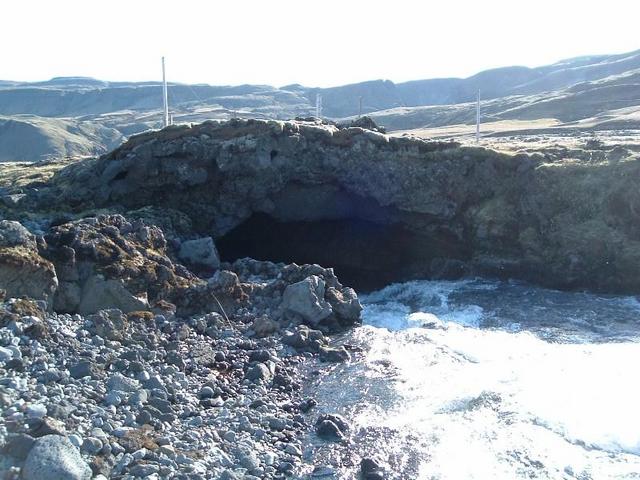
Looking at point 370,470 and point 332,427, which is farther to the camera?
point 332,427

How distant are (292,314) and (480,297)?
926cm

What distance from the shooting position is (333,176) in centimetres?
3284

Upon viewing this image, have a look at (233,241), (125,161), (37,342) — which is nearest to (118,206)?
(125,161)

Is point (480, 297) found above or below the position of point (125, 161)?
below

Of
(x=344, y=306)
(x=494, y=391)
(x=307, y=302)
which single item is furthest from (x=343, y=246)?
(x=494, y=391)

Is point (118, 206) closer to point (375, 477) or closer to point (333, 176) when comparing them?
point (333, 176)

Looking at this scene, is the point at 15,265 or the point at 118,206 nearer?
the point at 15,265

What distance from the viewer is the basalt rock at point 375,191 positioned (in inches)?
1179

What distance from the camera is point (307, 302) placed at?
2167cm

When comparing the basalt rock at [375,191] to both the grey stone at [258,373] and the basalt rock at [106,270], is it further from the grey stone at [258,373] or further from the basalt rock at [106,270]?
the grey stone at [258,373]

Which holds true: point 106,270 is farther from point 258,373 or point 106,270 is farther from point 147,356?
point 258,373

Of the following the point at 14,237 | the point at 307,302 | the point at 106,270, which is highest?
the point at 14,237

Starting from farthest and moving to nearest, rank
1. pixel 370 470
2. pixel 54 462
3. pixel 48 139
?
pixel 48 139, pixel 370 470, pixel 54 462

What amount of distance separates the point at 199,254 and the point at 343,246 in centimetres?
1075
